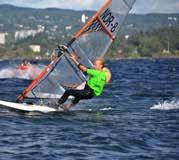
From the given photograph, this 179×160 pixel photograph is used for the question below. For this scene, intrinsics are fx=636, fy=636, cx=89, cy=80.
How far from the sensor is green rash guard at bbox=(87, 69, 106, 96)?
1730 centimetres

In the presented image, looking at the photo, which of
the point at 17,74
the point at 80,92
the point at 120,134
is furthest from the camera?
the point at 17,74

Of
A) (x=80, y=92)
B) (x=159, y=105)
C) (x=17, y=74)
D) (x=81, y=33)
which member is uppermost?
(x=81, y=33)

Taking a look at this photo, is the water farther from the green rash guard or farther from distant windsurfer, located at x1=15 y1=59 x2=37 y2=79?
distant windsurfer, located at x1=15 y1=59 x2=37 y2=79

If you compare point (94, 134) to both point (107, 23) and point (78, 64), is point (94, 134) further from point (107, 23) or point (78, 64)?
point (107, 23)

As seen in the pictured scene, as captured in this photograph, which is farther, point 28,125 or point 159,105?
point 159,105

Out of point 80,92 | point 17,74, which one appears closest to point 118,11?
point 80,92

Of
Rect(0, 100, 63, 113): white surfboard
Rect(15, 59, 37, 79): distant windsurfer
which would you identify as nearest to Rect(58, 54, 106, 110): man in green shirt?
Rect(0, 100, 63, 113): white surfboard

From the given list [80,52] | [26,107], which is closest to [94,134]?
[26,107]

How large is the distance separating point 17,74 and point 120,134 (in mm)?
33765

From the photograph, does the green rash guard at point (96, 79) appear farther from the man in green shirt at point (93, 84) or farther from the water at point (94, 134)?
the water at point (94, 134)

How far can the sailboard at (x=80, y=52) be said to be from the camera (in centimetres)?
1830

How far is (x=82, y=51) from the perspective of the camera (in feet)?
61.7

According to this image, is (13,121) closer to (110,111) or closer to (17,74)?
(110,111)

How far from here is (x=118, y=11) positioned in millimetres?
19094
